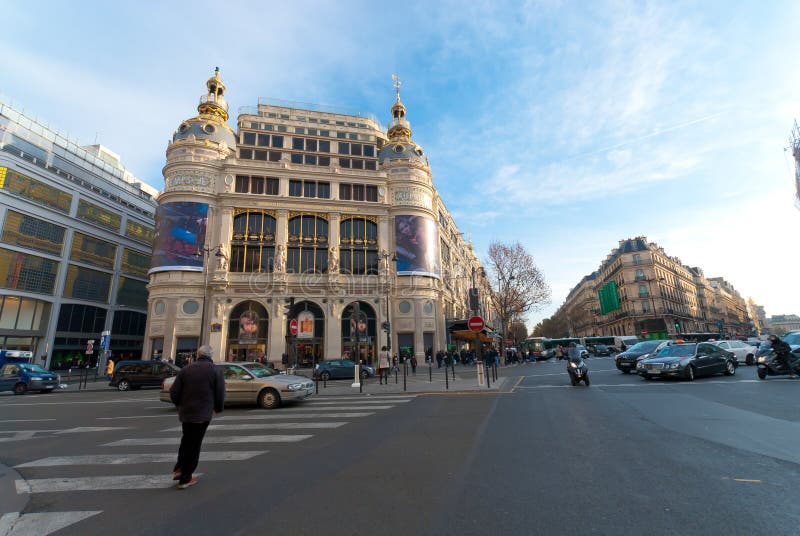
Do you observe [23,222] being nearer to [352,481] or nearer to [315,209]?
[315,209]

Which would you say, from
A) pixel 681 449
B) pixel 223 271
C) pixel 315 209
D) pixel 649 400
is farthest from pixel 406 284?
pixel 681 449

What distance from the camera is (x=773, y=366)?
541 inches

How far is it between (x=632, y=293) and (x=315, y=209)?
2458 inches

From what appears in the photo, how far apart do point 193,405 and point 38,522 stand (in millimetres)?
1655

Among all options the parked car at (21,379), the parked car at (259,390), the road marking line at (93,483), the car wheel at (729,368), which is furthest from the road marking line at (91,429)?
the car wheel at (729,368)

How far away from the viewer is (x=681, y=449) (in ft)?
18.2

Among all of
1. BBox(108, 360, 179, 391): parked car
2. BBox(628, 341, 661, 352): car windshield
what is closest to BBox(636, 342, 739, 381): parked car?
BBox(628, 341, 661, 352): car windshield

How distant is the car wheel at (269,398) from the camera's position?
11594mm

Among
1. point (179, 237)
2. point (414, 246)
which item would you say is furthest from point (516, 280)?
point (179, 237)

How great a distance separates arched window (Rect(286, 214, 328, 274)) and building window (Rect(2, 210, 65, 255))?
24973mm

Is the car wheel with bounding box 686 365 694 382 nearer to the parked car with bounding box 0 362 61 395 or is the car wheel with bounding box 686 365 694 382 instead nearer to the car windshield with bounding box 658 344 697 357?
the car windshield with bounding box 658 344 697 357

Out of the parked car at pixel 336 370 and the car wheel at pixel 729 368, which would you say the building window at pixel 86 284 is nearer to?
the parked car at pixel 336 370

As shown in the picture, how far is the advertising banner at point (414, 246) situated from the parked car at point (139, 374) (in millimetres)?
23095

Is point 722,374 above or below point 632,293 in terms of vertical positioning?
below
